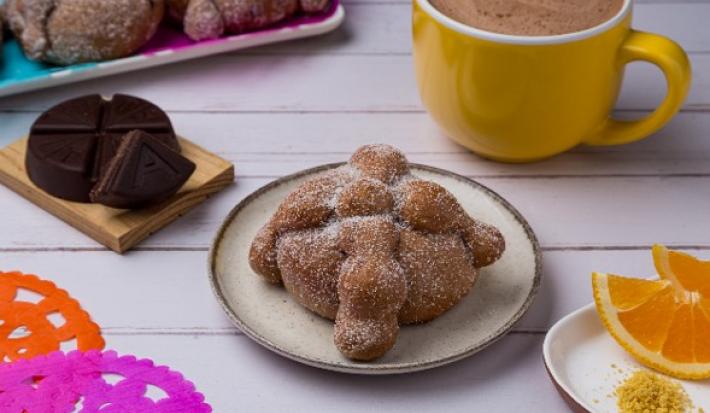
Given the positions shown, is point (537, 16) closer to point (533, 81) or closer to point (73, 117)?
point (533, 81)

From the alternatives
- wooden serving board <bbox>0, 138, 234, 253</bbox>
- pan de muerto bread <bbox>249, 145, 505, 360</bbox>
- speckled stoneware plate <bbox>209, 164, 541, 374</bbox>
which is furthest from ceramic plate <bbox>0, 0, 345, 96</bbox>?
pan de muerto bread <bbox>249, 145, 505, 360</bbox>

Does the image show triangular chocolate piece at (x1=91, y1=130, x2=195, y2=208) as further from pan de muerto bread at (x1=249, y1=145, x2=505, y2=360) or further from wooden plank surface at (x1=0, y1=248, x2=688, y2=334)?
pan de muerto bread at (x1=249, y1=145, x2=505, y2=360)

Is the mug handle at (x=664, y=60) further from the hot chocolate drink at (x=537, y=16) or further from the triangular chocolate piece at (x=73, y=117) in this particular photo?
the triangular chocolate piece at (x=73, y=117)

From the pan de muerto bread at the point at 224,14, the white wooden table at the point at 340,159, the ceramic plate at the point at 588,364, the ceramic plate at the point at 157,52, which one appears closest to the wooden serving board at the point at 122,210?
the white wooden table at the point at 340,159

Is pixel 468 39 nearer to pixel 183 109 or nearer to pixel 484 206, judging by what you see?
pixel 484 206

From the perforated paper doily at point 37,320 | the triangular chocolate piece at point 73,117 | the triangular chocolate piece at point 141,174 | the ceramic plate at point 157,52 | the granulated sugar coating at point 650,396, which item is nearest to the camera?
the granulated sugar coating at point 650,396
